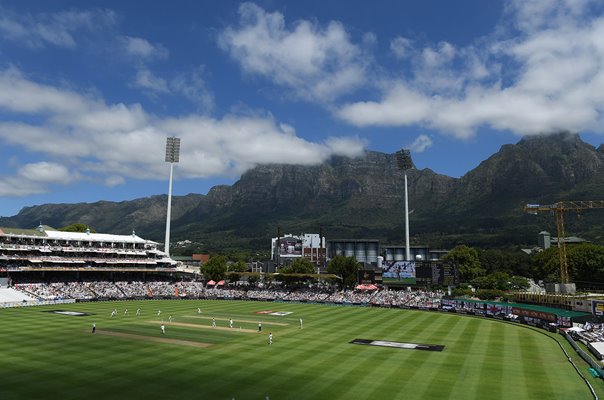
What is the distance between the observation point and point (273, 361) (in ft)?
117

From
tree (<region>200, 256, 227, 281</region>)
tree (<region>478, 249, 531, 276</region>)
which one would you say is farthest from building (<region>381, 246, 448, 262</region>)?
tree (<region>200, 256, 227, 281</region>)

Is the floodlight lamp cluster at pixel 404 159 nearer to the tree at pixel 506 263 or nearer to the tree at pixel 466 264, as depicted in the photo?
the tree at pixel 466 264

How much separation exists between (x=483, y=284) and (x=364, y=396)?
94.4 meters

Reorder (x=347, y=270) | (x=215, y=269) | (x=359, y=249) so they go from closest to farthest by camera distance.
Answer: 1. (x=347, y=270)
2. (x=215, y=269)
3. (x=359, y=249)

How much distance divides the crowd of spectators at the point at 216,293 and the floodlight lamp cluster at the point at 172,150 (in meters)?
44.1

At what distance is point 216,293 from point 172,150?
59.2 metres

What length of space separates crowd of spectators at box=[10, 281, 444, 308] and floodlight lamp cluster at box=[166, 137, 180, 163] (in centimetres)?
4412

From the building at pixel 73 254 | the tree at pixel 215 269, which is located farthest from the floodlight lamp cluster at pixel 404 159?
the building at pixel 73 254

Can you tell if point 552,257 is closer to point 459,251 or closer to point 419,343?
point 459,251

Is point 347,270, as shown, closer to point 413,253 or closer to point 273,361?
point 273,361

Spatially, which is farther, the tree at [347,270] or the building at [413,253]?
the building at [413,253]

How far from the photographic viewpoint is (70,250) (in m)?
108

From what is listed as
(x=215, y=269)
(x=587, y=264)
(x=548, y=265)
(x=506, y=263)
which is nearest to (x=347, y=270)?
(x=215, y=269)

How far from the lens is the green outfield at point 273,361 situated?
27.6m
